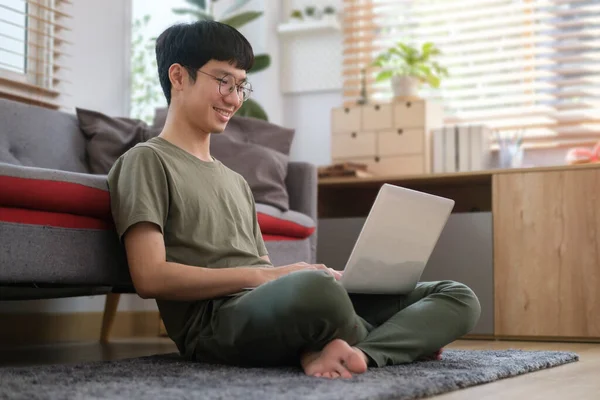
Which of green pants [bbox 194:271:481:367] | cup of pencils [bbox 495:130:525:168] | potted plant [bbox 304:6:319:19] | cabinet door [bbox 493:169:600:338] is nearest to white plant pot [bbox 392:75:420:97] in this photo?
cup of pencils [bbox 495:130:525:168]

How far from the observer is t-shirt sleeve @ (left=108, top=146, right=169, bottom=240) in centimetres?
166

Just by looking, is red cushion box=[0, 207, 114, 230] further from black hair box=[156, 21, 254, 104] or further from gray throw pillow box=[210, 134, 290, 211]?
gray throw pillow box=[210, 134, 290, 211]

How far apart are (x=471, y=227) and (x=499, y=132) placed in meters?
0.82

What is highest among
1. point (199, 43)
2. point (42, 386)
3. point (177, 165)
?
point (199, 43)

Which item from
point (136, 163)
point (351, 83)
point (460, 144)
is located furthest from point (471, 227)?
point (136, 163)

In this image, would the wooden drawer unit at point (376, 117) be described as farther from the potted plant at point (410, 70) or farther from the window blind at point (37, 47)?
the window blind at point (37, 47)

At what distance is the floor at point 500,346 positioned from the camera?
1.41 m

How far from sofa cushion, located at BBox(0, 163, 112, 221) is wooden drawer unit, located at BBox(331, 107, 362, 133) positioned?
2085mm

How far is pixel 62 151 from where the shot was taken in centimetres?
267

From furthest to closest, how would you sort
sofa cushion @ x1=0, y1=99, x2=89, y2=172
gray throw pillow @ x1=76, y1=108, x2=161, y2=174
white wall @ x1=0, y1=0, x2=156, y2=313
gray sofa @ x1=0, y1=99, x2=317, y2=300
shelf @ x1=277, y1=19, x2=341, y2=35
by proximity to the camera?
shelf @ x1=277, y1=19, x2=341, y2=35 → white wall @ x1=0, y1=0, x2=156, y2=313 → gray throw pillow @ x1=76, y1=108, x2=161, y2=174 → sofa cushion @ x1=0, y1=99, x2=89, y2=172 → gray sofa @ x1=0, y1=99, x2=317, y2=300

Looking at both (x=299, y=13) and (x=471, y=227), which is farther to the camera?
(x=299, y=13)

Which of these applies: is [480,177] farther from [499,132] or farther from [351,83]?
[351,83]

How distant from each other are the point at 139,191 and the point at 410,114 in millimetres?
2277

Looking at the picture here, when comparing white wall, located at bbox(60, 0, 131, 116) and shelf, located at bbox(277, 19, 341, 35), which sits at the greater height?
shelf, located at bbox(277, 19, 341, 35)
